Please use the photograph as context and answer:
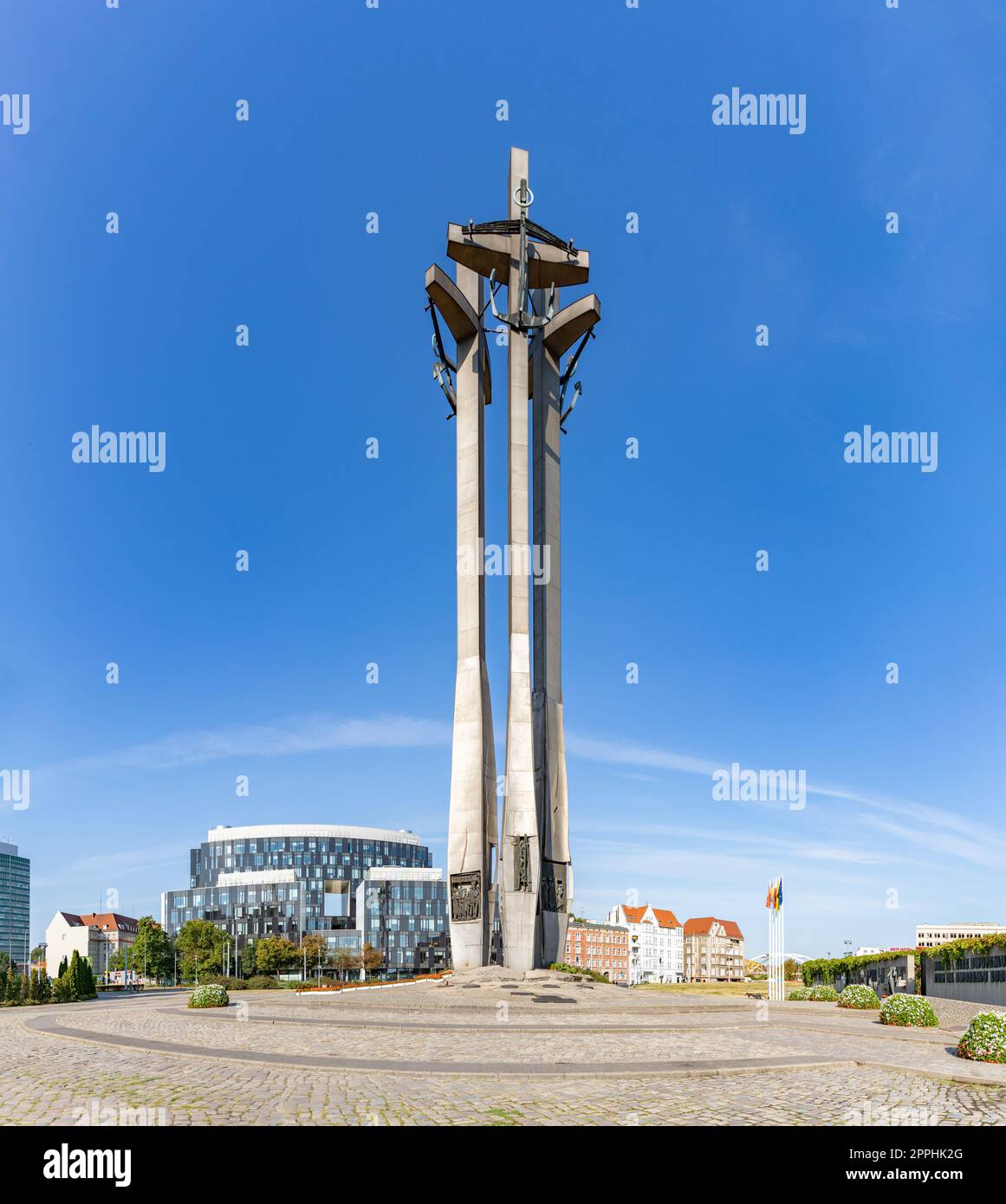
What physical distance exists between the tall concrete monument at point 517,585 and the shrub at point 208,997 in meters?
11.5

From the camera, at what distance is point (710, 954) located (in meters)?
190

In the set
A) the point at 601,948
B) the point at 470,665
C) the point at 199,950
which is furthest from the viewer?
the point at 601,948

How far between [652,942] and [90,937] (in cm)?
9673

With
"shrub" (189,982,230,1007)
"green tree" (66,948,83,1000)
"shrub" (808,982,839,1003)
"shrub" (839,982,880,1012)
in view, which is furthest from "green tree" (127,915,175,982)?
"shrub" (839,982,880,1012)

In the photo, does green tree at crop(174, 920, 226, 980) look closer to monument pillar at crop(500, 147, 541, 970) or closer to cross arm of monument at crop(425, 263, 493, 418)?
monument pillar at crop(500, 147, 541, 970)

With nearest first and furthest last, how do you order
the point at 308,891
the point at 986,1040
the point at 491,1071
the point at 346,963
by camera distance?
the point at 491,1071 → the point at 986,1040 → the point at 346,963 → the point at 308,891

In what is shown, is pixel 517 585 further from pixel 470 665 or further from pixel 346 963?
pixel 346 963

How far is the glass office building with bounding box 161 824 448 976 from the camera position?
131 meters

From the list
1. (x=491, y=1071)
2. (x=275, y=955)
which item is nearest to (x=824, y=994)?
(x=491, y=1071)

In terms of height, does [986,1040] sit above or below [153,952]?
above

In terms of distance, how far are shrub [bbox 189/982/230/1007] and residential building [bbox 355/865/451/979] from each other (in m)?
95.3

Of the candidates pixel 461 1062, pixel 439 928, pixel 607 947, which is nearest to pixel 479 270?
pixel 461 1062
